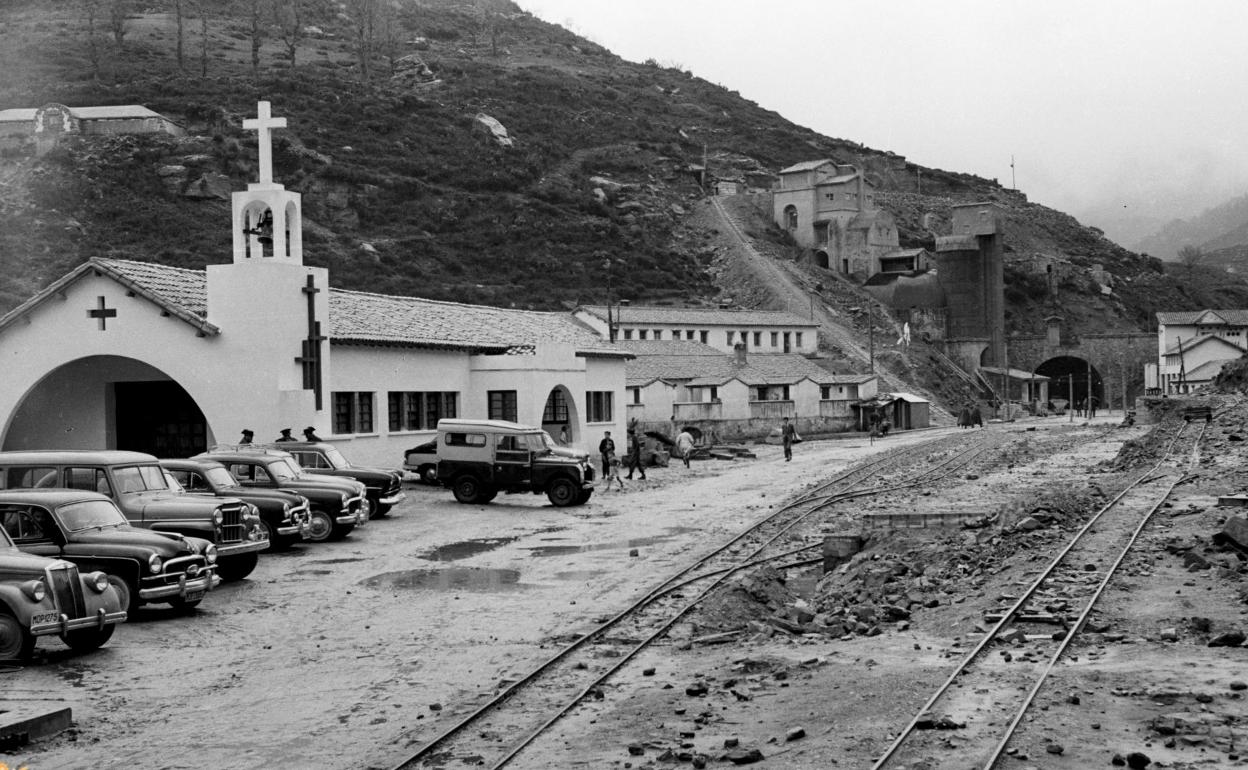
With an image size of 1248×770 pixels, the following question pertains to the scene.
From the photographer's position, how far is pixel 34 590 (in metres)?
13.3

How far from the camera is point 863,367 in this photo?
310 ft

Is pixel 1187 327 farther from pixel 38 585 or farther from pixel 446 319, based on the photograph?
pixel 38 585

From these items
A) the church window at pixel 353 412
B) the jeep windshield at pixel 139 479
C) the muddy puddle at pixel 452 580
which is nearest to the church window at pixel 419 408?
the church window at pixel 353 412

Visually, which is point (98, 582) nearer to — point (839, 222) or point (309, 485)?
point (309, 485)

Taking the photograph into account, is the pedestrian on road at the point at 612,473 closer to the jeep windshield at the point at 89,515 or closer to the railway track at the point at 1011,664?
the railway track at the point at 1011,664

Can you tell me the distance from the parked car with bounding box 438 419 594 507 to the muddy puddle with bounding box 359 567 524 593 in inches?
394

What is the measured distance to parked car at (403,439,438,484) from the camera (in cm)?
3512

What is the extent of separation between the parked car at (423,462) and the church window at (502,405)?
16.4 ft

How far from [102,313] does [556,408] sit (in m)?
18.2

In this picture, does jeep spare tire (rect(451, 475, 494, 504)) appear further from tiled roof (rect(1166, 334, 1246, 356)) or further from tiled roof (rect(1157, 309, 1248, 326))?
tiled roof (rect(1157, 309, 1248, 326))

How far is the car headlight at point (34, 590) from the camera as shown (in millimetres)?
13281

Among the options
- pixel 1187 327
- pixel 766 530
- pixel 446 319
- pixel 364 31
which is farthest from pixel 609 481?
pixel 364 31

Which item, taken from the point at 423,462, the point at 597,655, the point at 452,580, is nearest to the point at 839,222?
the point at 423,462

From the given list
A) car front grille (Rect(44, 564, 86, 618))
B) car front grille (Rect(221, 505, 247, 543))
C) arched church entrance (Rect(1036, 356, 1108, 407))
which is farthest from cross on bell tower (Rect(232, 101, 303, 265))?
arched church entrance (Rect(1036, 356, 1108, 407))
